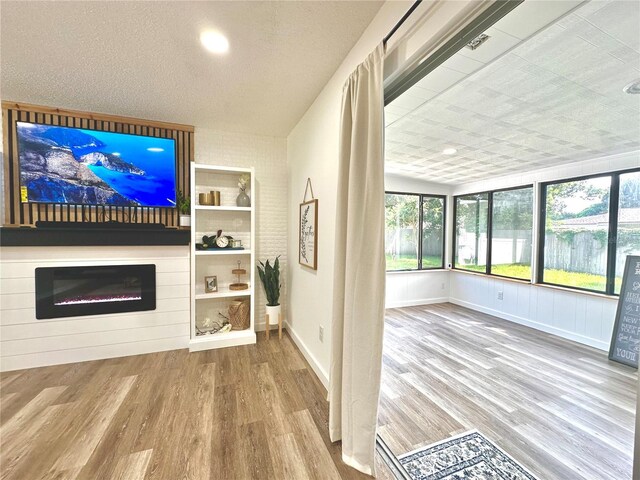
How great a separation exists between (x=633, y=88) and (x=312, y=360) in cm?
322

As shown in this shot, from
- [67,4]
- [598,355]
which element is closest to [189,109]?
[67,4]

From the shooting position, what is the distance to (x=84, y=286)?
2.74m

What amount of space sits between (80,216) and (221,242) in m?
1.47

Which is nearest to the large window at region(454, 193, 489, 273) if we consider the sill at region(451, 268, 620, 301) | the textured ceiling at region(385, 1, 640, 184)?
the sill at region(451, 268, 620, 301)

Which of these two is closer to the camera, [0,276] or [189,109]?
[0,276]

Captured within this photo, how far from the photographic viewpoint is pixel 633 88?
1.75 metres

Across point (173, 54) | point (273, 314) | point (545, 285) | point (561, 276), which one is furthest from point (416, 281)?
point (173, 54)

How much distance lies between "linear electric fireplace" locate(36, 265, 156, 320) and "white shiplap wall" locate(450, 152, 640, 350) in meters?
5.08

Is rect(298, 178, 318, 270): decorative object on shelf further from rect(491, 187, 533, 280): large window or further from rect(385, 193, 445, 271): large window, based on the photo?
rect(491, 187, 533, 280): large window

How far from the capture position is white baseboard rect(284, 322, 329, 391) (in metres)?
2.17

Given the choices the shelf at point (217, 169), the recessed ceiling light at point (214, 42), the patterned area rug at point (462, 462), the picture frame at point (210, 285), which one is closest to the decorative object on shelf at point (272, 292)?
the picture frame at point (210, 285)

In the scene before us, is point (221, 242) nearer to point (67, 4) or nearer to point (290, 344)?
point (290, 344)

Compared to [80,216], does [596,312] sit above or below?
below

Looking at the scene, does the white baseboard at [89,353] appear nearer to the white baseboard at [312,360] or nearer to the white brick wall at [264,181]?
the white brick wall at [264,181]
